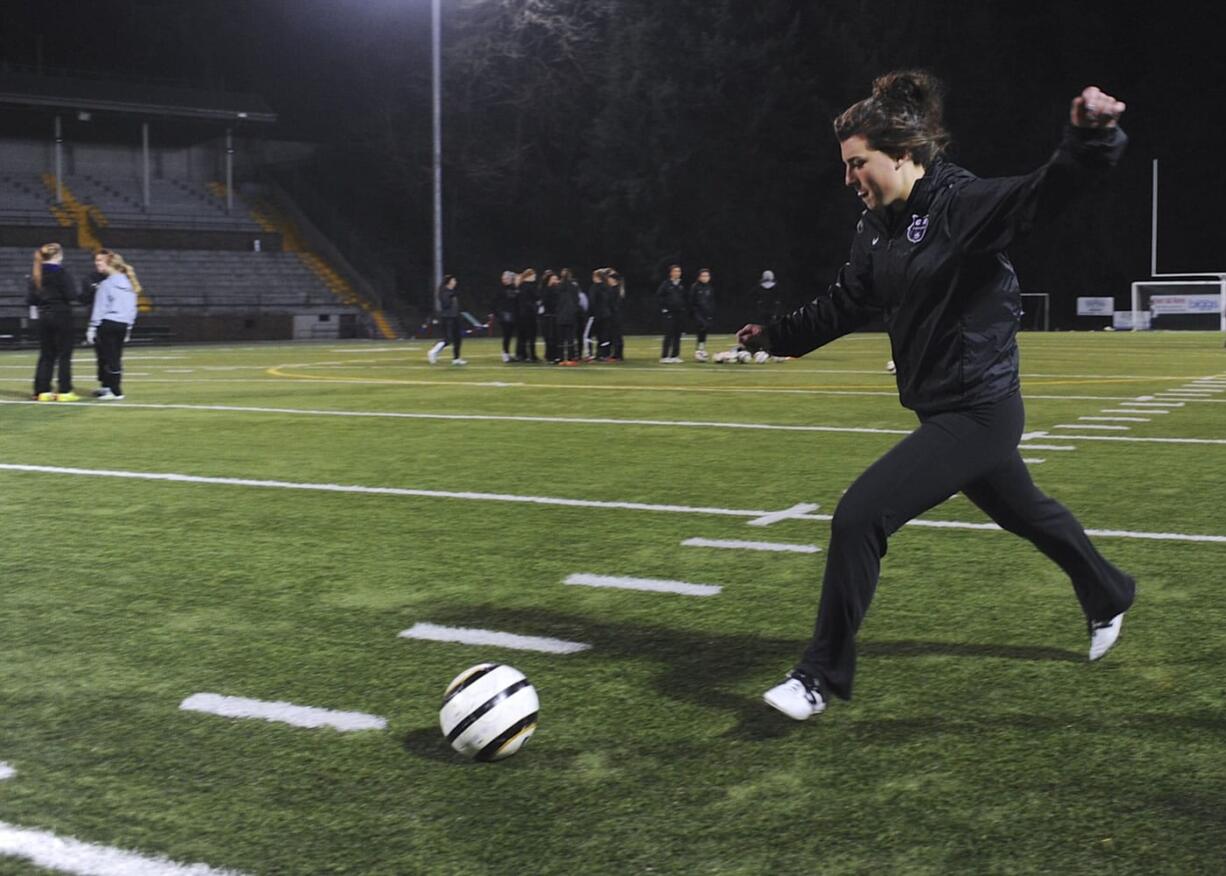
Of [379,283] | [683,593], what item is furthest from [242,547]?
[379,283]

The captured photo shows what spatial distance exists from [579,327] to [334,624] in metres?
20.9

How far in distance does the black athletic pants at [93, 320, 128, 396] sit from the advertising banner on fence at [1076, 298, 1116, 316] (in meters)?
44.7

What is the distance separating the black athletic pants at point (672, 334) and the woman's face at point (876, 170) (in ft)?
68.9

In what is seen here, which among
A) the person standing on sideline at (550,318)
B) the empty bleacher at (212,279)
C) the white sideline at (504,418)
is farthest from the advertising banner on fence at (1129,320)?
the white sideline at (504,418)

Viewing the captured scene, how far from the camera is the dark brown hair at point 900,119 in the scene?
4.00 meters

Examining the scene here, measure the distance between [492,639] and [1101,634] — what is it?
7.06ft

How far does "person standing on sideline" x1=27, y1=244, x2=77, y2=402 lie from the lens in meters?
16.2

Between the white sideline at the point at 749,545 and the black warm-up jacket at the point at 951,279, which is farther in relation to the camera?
the white sideline at the point at 749,545

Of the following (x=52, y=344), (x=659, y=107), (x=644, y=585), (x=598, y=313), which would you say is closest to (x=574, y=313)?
(x=598, y=313)

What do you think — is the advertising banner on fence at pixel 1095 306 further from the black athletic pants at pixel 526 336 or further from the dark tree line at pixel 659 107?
the black athletic pants at pixel 526 336

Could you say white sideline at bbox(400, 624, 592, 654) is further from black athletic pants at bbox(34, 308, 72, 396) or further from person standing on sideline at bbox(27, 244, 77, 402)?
black athletic pants at bbox(34, 308, 72, 396)

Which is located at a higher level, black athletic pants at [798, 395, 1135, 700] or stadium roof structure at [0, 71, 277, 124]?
stadium roof structure at [0, 71, 277, 124]

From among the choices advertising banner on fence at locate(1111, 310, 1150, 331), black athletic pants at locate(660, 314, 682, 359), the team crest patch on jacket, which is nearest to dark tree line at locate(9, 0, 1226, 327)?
advertising banner on fence at locate(1111, 310, 1150, 331)

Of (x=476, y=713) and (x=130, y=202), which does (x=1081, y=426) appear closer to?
(x=476, y=713)
